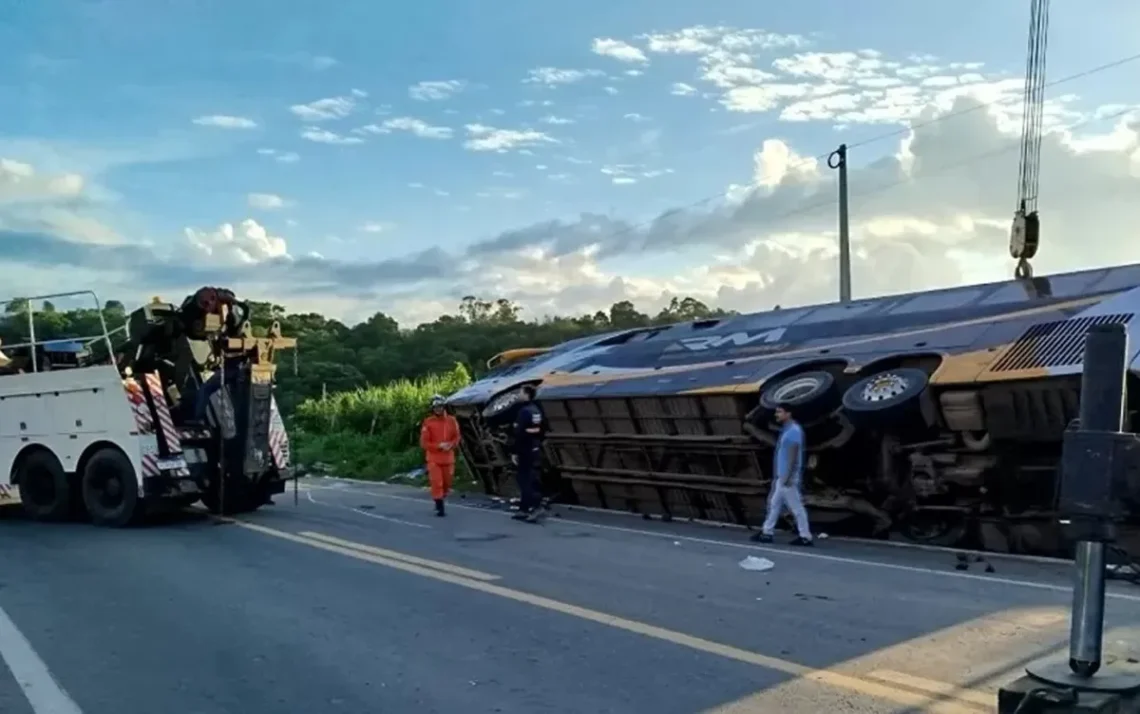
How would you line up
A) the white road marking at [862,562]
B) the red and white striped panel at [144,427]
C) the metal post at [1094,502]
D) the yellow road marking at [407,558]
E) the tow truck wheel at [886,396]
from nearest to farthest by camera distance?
the metal post at [1094,502] < the white road marking at [862,562] < the yellow road marking at [407,558] < the tow truck wheel at [886,396] < the red and white striped panel at [144,427]

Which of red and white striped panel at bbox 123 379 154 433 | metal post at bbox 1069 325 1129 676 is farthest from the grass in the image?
metal post at bbox 1069 325 1129 676

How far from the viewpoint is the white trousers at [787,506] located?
1152 cm

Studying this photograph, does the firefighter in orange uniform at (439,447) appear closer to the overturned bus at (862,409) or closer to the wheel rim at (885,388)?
the overturned bus at (862,409)

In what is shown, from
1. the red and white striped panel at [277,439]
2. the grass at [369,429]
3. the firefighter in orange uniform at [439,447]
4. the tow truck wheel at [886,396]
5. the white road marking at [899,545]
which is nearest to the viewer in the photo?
the white road marking at [899,545]

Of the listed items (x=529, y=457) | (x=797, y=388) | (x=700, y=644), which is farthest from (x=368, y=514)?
(x=700, y=644)

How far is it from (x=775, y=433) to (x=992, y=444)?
8.30 feet

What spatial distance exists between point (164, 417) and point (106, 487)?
46.8 inches

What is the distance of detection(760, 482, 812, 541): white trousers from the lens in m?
11.5

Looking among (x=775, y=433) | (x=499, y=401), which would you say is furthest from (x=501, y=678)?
(x=499, y=401)

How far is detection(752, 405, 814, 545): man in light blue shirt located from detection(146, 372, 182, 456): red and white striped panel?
23.5 ft

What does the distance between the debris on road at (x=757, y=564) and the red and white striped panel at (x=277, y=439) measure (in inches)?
285

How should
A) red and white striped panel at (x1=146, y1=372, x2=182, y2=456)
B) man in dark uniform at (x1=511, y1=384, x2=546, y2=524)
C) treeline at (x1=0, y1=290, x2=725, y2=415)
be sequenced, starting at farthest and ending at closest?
1. treeline at (x1=0, y1=290, x2=725, y2=415)
2. man in dark uniform at (x1=511, y1=384, x2=546, y2=524)
3. red and white striped panel at (x1=146, y1=372, x2=182, y2=456)

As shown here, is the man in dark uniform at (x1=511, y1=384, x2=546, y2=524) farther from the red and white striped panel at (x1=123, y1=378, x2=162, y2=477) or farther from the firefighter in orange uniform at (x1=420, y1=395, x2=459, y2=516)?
the red and white striped panel at (x1=123, y1=378, x2=162, y2=477)

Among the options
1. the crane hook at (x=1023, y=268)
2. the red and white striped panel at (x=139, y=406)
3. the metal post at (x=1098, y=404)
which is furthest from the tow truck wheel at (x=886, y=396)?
the red and white striped panel at (x=139, y=406)
